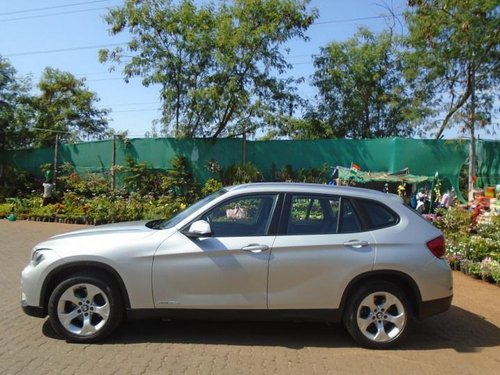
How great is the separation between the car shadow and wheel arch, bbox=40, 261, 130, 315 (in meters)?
0.45

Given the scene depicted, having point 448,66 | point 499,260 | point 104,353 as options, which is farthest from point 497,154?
point 104,353

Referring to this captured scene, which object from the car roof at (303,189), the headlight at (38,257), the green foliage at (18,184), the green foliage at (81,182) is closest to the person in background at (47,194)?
the green foliage at (81,182)

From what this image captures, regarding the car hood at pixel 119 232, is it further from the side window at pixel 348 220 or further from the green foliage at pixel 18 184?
the green foliage at pixel 18 184

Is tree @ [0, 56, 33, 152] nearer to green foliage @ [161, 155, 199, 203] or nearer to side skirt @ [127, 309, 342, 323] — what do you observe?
green foliage @ [161, 155, 199, 203]

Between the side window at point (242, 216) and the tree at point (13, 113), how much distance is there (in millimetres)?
18380

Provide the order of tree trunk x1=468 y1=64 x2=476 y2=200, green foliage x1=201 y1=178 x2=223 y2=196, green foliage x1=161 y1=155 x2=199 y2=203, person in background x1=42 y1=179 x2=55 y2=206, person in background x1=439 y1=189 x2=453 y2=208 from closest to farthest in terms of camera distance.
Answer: person in background x1=439 y1=189 x2=453 y2=208 → tree trunk x1=468 y1=64 x2=476 y2=200 → green foliage x1=201 y1=178 x2=223 y2=196 → green foliage x1=161 y1=155 x2=199 y2=203 → person in background x1=42 y1=179 x2=55 y2=206

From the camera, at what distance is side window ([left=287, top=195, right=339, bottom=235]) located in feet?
17.8

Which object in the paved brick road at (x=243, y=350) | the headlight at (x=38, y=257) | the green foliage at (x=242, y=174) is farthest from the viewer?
the green foliage at (x=242, y=174)

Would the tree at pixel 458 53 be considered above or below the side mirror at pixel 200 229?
above

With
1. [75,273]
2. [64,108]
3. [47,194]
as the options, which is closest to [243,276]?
[75,273]

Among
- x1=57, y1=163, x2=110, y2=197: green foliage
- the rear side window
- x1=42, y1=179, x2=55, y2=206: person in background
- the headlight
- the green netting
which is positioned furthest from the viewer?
x1=57, y1=163, x2=110, y2=197: green foliage

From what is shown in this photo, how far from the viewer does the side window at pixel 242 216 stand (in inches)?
213

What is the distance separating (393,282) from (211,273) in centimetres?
185

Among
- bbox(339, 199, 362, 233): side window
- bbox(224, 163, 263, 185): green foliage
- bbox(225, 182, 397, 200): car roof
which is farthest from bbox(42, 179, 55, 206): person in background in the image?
bbox(339, 199, 362, 233): side window
